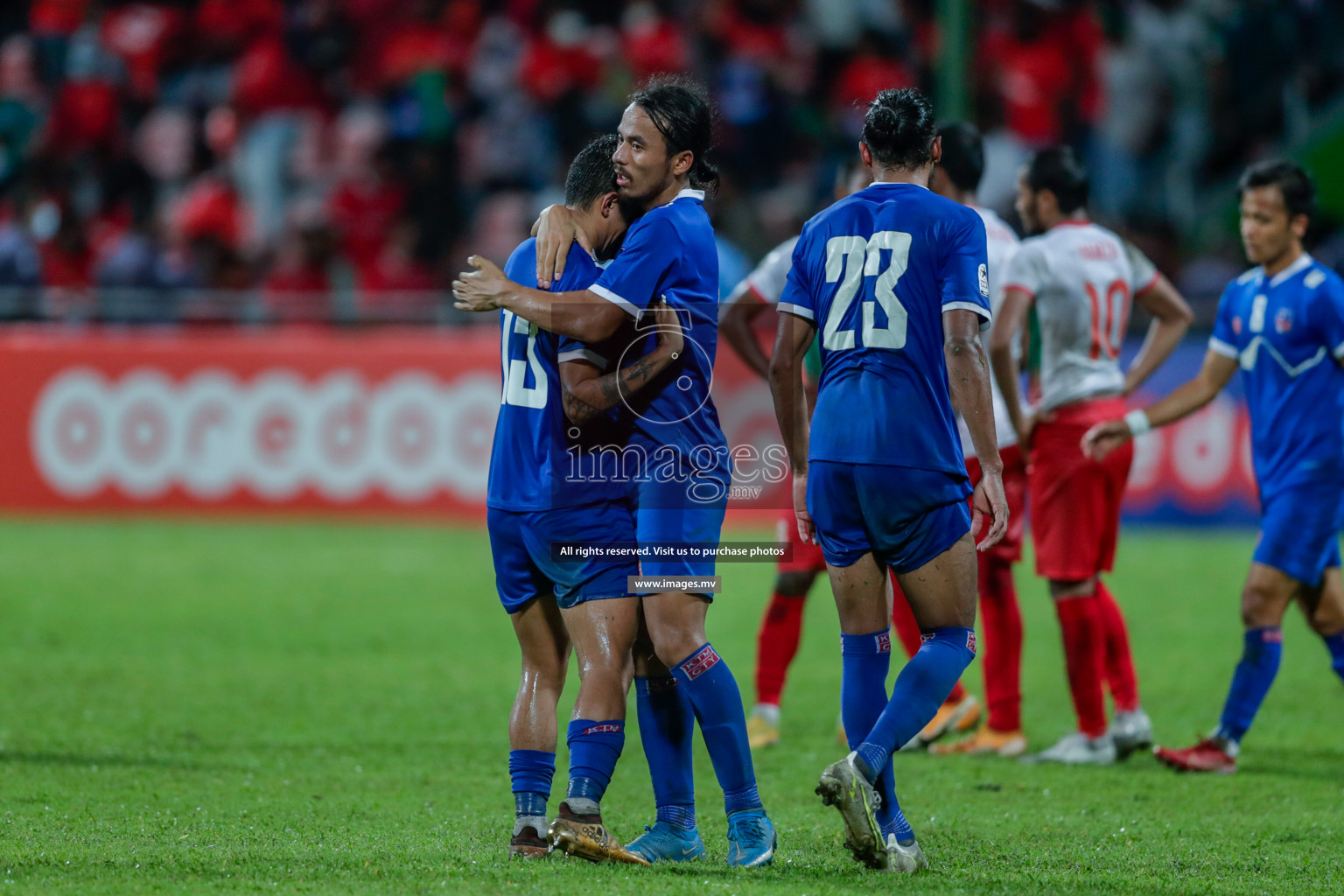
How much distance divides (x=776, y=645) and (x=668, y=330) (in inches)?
106

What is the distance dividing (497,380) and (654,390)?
8.63 m

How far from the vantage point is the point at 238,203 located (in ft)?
51.6

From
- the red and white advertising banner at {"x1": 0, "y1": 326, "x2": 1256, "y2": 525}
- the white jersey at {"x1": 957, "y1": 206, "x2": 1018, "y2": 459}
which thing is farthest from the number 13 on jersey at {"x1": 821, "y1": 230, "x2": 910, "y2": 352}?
the red and white advertising banner at {"x1": 0, "y1": 326, "x2": 1256, "y2": 525}

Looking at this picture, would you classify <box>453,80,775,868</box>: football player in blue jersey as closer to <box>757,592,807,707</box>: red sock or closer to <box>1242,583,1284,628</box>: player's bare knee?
<box>757,592,807,707</box>: red sock

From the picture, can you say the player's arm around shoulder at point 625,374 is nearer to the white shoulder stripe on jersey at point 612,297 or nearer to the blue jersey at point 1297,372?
the white shoulder stripe on jersey at point 612,297

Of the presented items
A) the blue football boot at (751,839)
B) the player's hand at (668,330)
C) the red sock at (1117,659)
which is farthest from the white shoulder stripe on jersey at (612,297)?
the red sock at (1117,659)

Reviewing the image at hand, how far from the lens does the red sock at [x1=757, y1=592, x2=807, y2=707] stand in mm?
6809

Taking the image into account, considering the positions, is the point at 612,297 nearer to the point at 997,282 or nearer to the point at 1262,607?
the point at 997,282

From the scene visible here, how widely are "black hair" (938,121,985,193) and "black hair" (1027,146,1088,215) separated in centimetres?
23

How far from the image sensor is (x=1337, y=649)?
6.52 m

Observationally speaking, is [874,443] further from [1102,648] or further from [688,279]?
[1102,648]

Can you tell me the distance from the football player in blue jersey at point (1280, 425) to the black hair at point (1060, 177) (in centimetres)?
68

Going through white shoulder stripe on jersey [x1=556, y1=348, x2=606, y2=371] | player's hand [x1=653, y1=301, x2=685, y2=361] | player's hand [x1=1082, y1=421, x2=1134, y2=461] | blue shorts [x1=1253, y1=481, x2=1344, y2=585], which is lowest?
blue shorts [x1=1253, y1=481, x2=1344, y2=585]

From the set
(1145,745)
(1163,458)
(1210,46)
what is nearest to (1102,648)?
(1145,745)
